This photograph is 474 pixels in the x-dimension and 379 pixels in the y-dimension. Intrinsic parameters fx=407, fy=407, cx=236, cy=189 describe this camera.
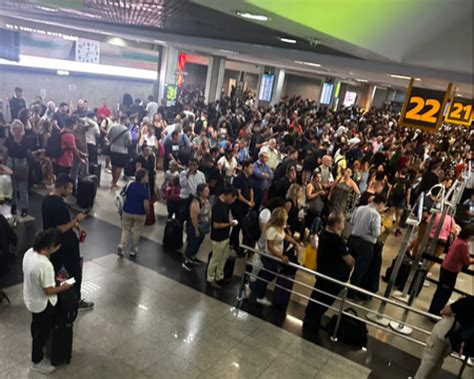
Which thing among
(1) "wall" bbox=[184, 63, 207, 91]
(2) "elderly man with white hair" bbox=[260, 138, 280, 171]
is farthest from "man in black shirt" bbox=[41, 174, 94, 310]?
(1) "wall" bbox=[184, 63, 207, 91]

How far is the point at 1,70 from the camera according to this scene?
14.1 meters

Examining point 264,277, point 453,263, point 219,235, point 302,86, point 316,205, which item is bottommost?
point 264,277

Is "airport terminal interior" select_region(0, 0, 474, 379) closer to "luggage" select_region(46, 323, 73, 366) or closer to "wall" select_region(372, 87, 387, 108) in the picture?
"luggage" select_region(46, 323, 73, 366)

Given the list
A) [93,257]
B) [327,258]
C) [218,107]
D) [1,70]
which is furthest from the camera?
[218,107]

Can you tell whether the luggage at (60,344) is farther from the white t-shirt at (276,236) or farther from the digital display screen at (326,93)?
the digital display screen at (326,93)

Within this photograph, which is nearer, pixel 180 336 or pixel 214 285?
pixel 180 336

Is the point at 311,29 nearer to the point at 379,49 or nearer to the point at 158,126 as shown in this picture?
the point at 379,49

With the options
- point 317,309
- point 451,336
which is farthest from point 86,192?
point 451,336

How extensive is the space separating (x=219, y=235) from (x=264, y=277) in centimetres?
91

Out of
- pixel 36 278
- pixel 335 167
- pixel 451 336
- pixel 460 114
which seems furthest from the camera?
pixel 460 114

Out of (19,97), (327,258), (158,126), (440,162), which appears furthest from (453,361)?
(19,97)

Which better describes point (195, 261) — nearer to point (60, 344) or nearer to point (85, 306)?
point (85, 306)

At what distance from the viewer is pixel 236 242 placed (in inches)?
301

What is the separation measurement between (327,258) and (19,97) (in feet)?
33.9
